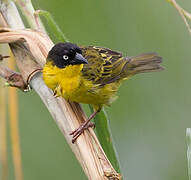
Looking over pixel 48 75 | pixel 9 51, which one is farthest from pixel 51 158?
pixel 9 51

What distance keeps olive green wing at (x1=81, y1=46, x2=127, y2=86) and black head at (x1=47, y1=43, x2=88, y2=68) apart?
22 centimetres

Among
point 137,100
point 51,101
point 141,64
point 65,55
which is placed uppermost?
point 65,55

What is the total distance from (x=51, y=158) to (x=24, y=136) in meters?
0.21

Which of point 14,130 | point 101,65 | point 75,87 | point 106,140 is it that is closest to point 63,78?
point 75,87

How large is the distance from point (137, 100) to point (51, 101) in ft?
1.75

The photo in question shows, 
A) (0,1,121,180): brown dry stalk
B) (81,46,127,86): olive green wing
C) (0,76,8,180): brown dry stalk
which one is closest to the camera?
(0,1,121,180): brown dry stalk

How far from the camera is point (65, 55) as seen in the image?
246 centimetres

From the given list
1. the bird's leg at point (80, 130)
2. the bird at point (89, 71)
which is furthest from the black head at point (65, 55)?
the bird's leg at point (80, 130)

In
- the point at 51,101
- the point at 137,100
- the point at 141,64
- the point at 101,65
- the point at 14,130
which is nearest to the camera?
the point at 14,130

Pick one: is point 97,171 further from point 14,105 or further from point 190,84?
point 190,84

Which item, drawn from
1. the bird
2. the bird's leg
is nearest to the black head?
the bird

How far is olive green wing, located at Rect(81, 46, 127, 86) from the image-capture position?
2.80 meters

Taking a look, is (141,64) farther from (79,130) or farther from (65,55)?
(79,130)

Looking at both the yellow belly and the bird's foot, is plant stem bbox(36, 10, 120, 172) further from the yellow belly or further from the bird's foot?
the yellow belly
